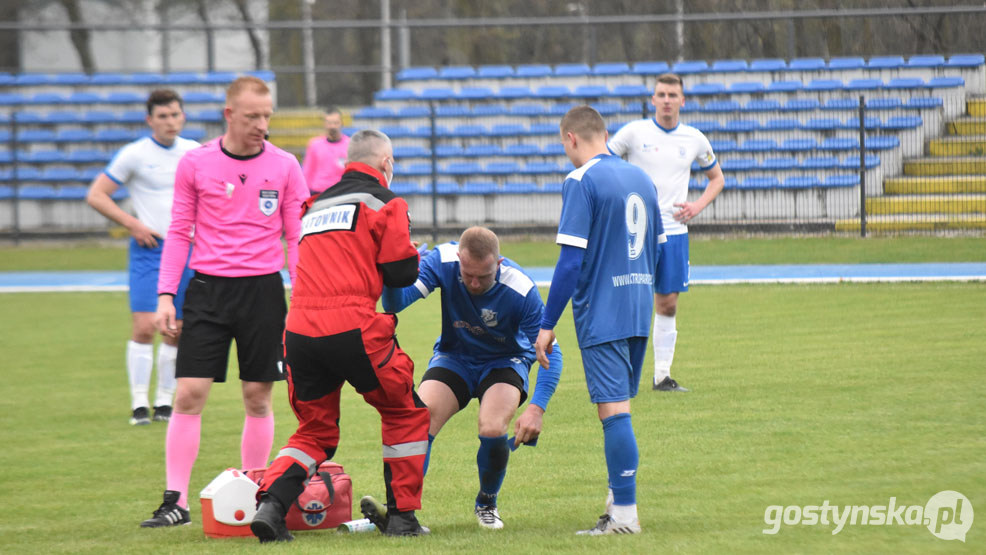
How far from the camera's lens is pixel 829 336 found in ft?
34.0

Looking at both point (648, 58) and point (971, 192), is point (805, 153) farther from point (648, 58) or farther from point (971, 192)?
point (648, 58)

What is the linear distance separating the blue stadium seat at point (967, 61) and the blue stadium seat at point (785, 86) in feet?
9.78

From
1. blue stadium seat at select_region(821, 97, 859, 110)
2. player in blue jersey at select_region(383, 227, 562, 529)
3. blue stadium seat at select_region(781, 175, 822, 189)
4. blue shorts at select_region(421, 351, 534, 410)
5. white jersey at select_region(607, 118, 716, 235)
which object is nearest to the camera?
player in blue jersey at select_region(383, 227, 562, 529)

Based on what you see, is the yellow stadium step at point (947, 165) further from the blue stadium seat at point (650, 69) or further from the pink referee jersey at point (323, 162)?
the pink referee jersey at point (323, 162)

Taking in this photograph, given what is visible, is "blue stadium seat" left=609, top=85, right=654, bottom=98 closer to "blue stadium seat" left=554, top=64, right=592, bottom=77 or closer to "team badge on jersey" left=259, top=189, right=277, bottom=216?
"blue stadium seat" left=554, top=64, right=592, bottom=77

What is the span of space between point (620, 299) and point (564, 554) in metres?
1.23

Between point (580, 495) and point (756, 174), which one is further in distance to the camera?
point (756, 174)

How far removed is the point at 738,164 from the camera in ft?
70.1

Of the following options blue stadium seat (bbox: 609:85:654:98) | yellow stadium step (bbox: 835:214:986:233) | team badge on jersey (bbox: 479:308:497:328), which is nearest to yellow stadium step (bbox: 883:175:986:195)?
yellow stadium step (bbox: 835:214:986:233)

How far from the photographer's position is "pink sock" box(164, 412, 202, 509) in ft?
18.4

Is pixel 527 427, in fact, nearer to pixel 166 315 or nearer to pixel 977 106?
pixel 166 315

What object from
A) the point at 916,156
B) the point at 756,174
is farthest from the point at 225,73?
the point at 916,156

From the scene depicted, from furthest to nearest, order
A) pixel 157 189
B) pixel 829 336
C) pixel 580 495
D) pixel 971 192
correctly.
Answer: pixel 971 192, pixel 829 336, pixel 157 189, pixel 580 495

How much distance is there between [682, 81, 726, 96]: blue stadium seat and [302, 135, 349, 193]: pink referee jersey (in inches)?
344
